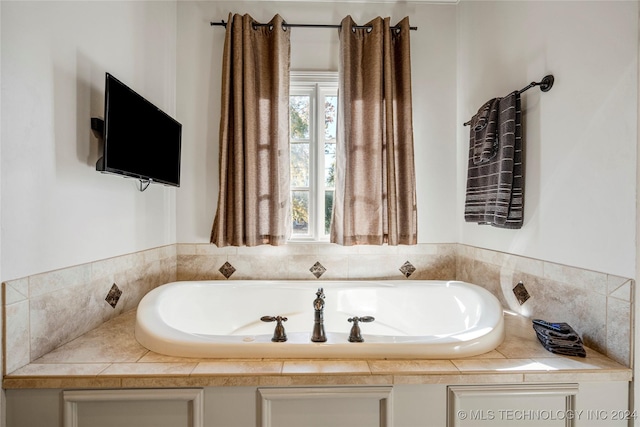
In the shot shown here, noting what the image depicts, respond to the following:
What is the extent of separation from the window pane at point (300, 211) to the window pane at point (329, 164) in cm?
19

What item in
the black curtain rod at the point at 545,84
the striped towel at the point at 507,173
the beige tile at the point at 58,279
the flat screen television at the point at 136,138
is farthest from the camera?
the striped towel at the point at 507,173

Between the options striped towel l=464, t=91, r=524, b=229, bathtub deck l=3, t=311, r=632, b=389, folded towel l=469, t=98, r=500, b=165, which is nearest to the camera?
bathtub deck l=3, t=311, r=632, b=389

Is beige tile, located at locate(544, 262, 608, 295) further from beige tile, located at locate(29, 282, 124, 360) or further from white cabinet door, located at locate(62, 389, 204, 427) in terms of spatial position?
beige tile, located at locate(29, 282, 124, 360)

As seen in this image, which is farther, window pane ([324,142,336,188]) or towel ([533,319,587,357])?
window pane ([324,142,336,188])

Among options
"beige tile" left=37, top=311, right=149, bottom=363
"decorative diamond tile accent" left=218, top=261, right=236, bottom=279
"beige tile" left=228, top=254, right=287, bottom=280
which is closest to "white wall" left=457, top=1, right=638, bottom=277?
"beige tile" left=228, top=254, right=287, bottom=280

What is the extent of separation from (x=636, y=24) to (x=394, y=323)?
5.90 feet

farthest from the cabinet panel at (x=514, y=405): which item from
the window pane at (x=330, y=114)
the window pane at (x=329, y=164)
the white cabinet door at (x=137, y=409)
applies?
the window pane at (x=330, y=114)

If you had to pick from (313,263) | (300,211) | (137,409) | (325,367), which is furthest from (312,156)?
(137,409)

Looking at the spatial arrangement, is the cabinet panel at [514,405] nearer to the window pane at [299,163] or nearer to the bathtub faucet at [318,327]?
the bathtub faucet at [318,327]

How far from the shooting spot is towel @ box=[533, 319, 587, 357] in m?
1.19

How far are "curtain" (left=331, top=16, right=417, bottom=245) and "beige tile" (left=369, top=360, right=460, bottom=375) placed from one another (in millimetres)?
994

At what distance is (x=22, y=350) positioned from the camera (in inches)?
43.9

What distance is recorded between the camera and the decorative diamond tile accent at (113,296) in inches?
62.9

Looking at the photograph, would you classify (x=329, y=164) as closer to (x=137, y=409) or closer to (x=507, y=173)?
(x=507, y=173)
